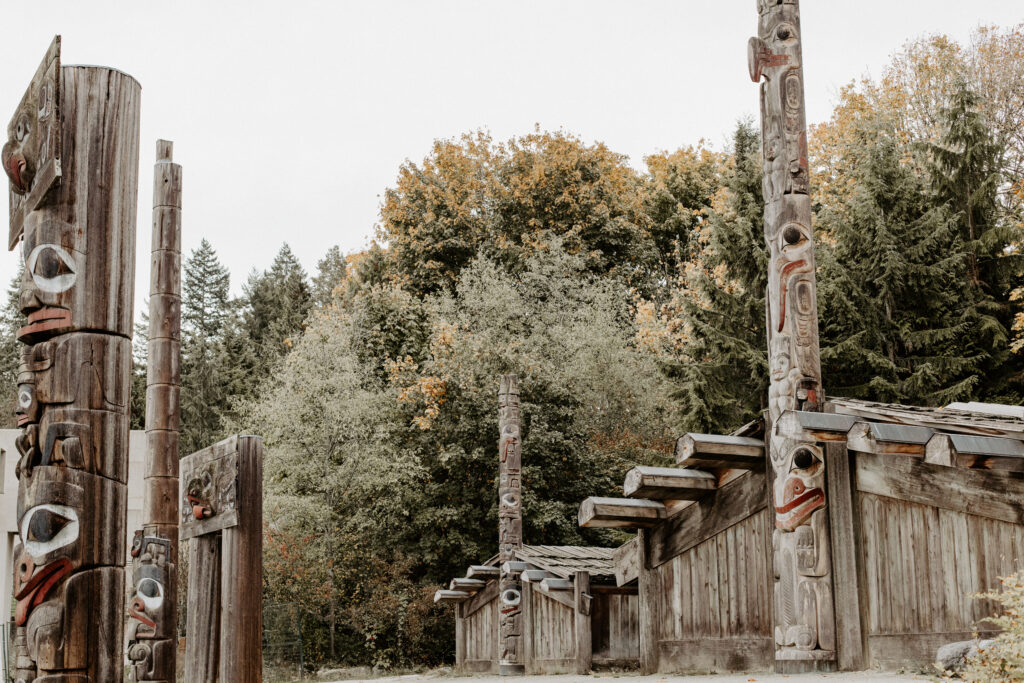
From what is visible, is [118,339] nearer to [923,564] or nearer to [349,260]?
[923,564]

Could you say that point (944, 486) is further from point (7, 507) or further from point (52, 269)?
point (7, 507)

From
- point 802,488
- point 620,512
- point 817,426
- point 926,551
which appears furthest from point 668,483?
point 926,551

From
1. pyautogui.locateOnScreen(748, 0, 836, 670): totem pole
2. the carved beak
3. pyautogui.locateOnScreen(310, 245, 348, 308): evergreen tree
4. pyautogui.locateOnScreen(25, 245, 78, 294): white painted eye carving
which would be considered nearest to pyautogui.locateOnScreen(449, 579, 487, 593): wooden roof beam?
pyautogui.locateOnScreen(748, 0, 836, 670): totem pole

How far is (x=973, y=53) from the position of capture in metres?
25.6

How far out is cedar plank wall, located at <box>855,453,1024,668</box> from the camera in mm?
8531

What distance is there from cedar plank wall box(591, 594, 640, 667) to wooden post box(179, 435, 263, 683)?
33.5 feet

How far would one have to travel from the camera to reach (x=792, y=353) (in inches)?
387

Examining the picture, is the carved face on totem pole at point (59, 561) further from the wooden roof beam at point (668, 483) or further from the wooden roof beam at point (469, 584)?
the wooden roof beam at point (469, 584)

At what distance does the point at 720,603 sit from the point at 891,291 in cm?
1077

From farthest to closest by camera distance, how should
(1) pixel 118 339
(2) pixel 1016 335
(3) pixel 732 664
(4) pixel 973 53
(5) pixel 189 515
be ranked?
1. (4) pixel 973 53
2. (2) pixel 1016 335
3. (3) pixel 732 664
4. (5) pixel 189 515
5. (1) pixel 118 339

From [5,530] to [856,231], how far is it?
65.6 feet

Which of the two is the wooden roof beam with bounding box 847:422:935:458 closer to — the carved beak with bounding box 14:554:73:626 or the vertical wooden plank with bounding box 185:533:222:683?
the vertical wooden plank with bounding box 185:533:222:683

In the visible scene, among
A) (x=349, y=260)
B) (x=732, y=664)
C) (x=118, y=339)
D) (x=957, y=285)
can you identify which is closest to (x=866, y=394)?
(x=957, y=285)

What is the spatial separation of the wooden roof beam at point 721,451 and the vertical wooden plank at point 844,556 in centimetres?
78
